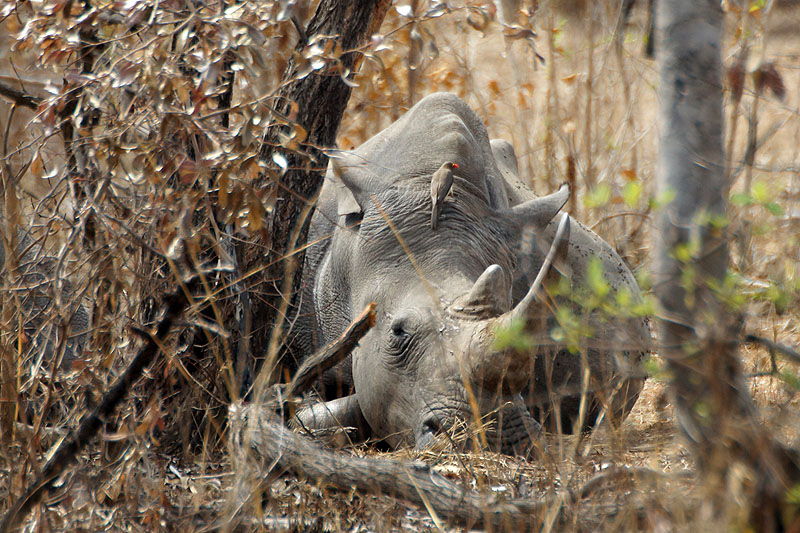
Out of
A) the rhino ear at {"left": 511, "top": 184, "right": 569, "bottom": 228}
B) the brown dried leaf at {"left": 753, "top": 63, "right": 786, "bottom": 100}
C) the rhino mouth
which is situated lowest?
the rhino mouth

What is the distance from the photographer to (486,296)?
13.6 feet

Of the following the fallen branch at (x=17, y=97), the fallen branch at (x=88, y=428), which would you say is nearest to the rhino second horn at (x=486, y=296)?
the fallen branch at (x=88, y=428)

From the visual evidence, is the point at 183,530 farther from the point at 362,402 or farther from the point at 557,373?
the point at 557,373

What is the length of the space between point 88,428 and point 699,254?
6.77ft

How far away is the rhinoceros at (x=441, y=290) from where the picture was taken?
4027mm

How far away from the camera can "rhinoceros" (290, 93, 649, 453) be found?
4027 mm

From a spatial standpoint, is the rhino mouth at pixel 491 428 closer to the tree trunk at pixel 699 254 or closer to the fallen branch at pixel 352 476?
the fallen branch at pixel 352 476

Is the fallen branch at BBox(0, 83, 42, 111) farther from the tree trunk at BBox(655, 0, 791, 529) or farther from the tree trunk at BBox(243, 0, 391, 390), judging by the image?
the tree trunk at BBox(655, 0, 791, 529)

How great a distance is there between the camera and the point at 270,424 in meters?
3.32

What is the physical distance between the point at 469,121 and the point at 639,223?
10.7 ft

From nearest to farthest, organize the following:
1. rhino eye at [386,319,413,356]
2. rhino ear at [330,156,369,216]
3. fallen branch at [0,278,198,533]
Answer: fallen branch at [0,278,198,533] → rhino eye at [386,319,413,356] → rhino ear at [330,156,369,216]

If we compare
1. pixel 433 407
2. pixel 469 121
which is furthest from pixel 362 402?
pixel 469 121

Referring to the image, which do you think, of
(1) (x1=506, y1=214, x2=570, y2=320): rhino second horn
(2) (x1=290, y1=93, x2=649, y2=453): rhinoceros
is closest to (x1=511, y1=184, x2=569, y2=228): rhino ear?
(2) (x1=290, y1=93, x2=649, y2=453): rhinoceros

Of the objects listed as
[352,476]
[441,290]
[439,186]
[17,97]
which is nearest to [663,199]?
[352,476]
